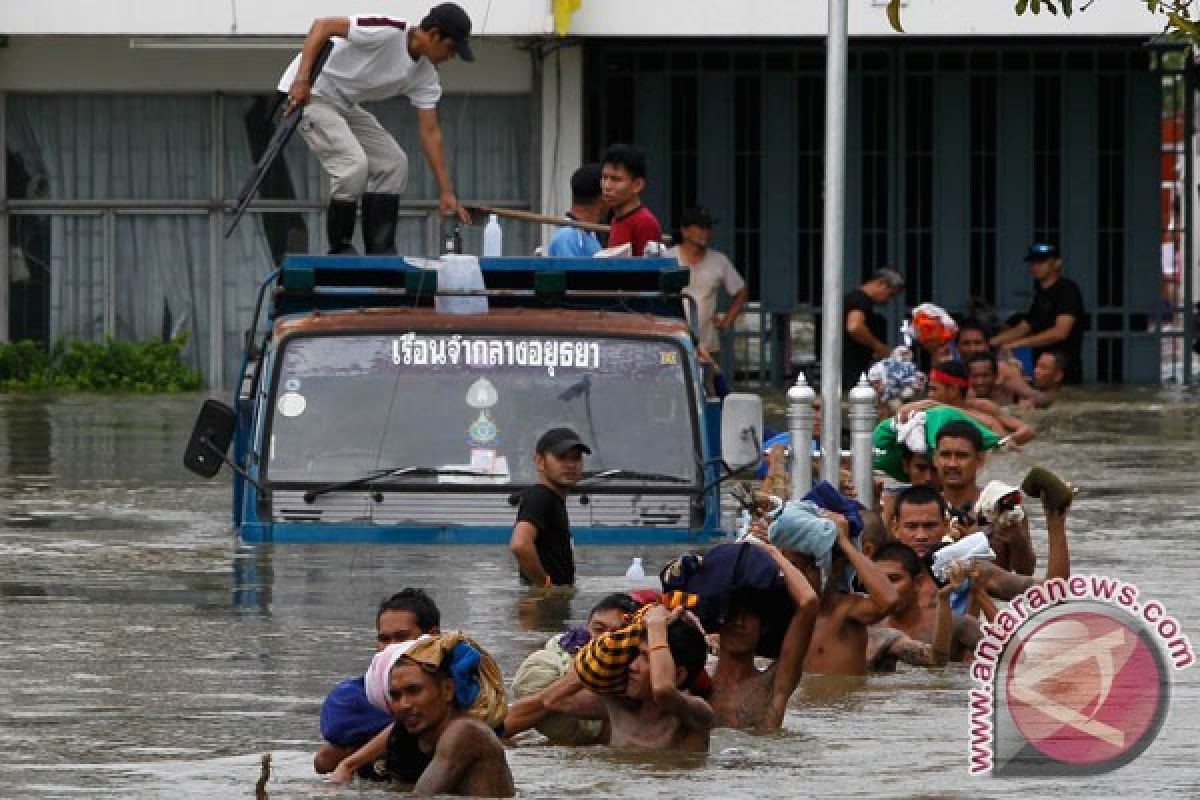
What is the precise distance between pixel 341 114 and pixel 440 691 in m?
8.39

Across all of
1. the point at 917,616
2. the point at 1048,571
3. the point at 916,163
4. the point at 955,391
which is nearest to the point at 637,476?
the point at 917,616

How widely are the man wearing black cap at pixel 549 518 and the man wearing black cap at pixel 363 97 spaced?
3.28m

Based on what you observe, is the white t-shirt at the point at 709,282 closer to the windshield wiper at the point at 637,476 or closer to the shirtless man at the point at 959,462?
the windshield wiper at the point at 637,476

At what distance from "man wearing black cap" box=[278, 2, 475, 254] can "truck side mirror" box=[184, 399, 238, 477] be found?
2.67 m

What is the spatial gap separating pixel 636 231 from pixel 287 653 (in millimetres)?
5522

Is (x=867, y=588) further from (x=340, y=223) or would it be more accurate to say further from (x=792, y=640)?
(x=340, y=223)

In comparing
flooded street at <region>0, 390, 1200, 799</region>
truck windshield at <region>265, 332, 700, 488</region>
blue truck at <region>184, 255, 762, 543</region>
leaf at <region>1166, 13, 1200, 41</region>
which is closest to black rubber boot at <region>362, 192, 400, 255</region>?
blue truck at <region>184, 255, 762, 543</region>

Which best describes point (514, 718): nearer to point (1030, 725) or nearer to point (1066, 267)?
point (1030, 725)

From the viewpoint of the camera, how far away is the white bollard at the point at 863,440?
561 inches

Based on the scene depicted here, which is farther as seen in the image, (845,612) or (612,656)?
(845,612)

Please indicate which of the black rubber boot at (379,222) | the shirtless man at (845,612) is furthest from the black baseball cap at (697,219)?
the shirtless man at (845,612)

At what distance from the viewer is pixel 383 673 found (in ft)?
29.1

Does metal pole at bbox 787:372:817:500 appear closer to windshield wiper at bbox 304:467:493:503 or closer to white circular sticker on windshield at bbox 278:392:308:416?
windshield wiper at bbox 304:467:493:503

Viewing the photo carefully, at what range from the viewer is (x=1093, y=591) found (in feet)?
34.3
